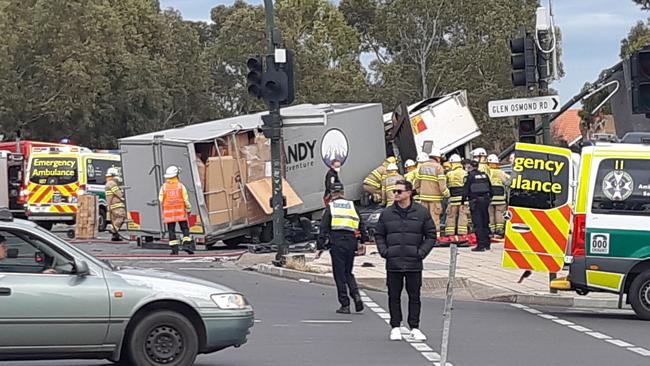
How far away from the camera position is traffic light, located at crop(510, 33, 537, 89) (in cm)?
1678

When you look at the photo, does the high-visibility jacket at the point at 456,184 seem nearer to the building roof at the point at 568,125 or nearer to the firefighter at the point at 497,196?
the firefighter at the point at 497,196

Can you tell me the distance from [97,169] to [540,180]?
20020mm

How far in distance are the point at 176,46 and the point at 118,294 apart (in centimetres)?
5756

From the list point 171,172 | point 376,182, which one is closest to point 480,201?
point 376,182

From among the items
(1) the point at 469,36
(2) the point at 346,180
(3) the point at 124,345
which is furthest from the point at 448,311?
(1) the point at 469,36

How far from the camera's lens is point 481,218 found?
2280cm

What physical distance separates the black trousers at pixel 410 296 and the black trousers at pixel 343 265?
210 centimetres

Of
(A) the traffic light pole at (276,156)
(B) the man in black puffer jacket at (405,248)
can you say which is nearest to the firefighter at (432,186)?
(A) the traffic light pole at (276,156)

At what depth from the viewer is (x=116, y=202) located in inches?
1077

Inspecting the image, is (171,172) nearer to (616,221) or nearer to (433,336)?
(616,221)

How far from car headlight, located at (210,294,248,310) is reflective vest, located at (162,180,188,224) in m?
12.7

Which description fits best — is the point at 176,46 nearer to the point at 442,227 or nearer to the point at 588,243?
the point at 442,227

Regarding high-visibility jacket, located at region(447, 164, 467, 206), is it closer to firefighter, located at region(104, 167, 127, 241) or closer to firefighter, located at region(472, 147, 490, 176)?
firefighter, located at region(472, 147, 490, 176)

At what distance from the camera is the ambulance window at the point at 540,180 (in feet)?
49.9
